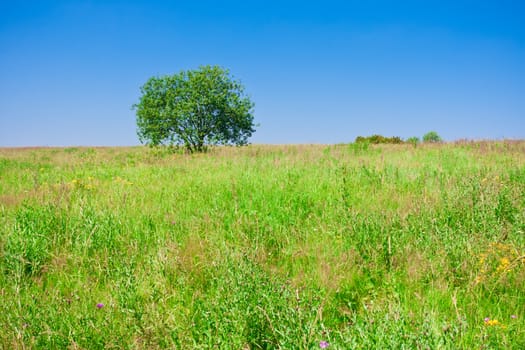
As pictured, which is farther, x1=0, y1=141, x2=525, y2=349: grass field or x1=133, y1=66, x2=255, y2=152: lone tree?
x1=133, y1=66, x2=255, y2=152: lone tree

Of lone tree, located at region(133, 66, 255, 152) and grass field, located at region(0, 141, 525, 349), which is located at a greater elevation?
lone tree, located at region(133, 66, 255, 152)

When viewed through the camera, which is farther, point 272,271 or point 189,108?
point 189,108

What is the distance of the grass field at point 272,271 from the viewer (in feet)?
6.52

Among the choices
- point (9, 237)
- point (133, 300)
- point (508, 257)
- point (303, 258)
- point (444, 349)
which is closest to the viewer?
point (444, 349)

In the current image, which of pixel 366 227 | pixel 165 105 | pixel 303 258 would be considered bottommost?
pixel 303 258

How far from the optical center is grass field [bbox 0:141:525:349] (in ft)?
6.52

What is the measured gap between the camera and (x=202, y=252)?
341 cm

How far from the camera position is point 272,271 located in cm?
297

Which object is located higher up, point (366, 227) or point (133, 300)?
point (366, 227)

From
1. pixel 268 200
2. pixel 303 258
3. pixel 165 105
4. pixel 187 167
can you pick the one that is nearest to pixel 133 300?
pixel 303 258

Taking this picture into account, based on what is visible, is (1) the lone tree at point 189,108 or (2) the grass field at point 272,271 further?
(1) the lone tree at point 189,108

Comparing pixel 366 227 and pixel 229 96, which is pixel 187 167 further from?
pixel 229 96

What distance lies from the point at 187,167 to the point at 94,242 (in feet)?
18.5

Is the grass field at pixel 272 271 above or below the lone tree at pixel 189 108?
below
